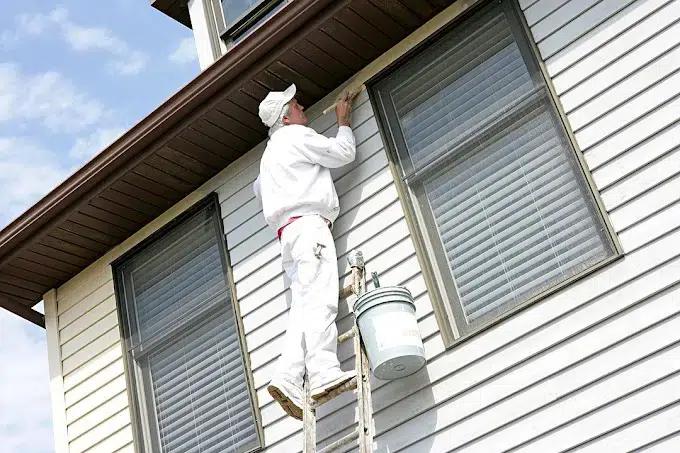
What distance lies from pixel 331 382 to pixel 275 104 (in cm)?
192

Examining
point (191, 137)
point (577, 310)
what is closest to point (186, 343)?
point (191, 137)

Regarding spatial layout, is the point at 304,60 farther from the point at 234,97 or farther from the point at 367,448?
the point at 367,448

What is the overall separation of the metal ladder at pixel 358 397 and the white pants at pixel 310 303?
97 millimetres

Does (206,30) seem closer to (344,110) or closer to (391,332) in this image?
(344,110)

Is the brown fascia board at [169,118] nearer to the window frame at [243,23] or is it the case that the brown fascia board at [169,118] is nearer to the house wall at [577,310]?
the house wall at [577,310]

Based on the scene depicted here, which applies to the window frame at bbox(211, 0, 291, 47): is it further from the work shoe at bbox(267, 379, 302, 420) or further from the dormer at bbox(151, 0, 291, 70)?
the work shoe at bbox(267, 379, 302, 420)

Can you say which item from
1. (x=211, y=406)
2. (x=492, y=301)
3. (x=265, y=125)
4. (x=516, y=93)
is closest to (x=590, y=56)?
(x=516, y=93)

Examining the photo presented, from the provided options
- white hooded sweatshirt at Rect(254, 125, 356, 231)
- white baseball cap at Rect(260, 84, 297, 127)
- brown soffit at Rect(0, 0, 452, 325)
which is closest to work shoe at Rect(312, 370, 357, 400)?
white hooded sweatshirt at Rect(254, 125, 356, 231)

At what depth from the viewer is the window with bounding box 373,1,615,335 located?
213 inches

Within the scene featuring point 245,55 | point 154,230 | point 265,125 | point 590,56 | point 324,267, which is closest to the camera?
point 590,56

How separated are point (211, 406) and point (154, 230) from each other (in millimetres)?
1462

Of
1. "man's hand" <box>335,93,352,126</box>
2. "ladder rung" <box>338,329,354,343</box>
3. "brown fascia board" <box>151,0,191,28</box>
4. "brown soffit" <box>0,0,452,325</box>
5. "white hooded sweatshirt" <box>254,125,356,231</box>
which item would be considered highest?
"brown fascia board" <box>151,0,191,28</box>

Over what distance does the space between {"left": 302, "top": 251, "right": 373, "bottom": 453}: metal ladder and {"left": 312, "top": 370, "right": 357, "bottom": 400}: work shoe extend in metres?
0.03

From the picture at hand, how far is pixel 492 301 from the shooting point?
555cm
